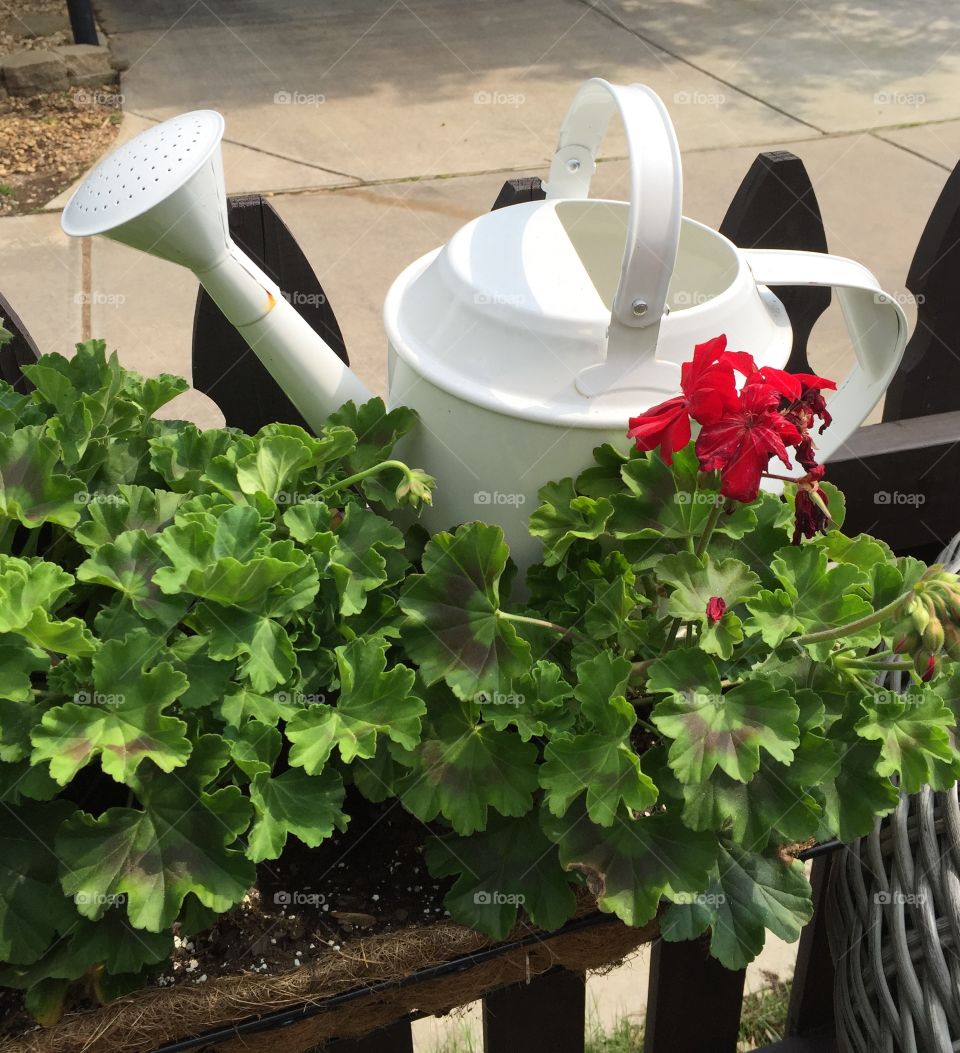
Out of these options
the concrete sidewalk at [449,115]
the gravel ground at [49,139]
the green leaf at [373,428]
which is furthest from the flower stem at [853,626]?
the gravel ground at [49,139]

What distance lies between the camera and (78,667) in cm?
92

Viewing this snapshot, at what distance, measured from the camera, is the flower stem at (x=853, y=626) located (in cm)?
84

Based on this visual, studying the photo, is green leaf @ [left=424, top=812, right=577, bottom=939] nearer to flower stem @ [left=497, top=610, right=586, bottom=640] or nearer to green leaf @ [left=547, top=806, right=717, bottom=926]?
green leaf @ [left=547, top=806, right=717, bottom=926]

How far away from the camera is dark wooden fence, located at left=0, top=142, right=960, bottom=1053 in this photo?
1274mm

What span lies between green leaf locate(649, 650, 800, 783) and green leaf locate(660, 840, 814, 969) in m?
0.14

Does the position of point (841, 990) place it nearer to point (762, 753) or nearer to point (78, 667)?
point (762, 753)

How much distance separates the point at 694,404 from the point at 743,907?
1.45 ft

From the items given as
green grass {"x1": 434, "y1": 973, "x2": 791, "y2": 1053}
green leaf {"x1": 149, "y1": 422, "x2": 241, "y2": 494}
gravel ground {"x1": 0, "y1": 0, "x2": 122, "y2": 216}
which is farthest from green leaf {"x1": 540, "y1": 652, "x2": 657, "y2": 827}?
gravel ground {"x1": 0, "y1": 0, "x2": 122, "y2": 216}

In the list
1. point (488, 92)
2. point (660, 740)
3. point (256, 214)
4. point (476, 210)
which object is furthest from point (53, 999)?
point (488, 92)

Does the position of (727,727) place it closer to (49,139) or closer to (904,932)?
(904,932)

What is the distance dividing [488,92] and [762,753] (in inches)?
150

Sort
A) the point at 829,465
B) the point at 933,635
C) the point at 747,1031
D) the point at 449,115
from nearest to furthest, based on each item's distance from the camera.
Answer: the point at 933,635 < the point at 829,465 < the point at 747,1031 < the point at 449,115

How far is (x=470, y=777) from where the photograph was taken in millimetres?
965

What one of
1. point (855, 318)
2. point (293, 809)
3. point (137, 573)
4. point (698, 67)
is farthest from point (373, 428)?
point (698, 67)
